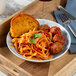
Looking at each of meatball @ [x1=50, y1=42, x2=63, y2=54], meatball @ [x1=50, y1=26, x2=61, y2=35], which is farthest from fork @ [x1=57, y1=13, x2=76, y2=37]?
meatball @ [x1=50, y1=42, x2=63, y2=54]

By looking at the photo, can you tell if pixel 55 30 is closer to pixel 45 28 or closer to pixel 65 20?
pixel 45 28

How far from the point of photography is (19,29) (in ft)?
5.16

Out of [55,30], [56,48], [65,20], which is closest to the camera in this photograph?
[56,48]

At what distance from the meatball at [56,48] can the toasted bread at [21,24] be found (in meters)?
0.28

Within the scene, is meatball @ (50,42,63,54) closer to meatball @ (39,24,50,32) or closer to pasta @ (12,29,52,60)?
pasta @ (12,29,52,60)

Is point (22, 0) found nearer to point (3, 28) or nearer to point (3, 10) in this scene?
point (3, 10)

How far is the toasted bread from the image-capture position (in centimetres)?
154

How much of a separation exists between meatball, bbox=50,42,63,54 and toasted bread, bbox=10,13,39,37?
0.28 metres

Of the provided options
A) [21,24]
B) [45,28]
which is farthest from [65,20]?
[21,24]

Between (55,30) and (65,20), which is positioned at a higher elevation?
(55,30)

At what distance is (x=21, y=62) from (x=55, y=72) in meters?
0.25

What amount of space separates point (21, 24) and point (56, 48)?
36cm

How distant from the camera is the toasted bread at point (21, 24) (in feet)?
5.07

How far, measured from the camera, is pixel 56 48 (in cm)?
143
